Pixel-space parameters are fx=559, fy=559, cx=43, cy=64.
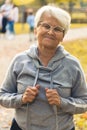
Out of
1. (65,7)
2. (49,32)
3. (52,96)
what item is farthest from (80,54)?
(65,7)

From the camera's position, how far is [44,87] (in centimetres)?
402

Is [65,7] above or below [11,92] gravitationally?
below

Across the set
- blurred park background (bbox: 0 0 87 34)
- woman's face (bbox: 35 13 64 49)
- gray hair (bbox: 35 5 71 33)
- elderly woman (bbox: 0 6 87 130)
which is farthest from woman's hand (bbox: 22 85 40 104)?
blurred park background (bbox: 0 0 87 34)

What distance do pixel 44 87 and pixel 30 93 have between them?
12cm

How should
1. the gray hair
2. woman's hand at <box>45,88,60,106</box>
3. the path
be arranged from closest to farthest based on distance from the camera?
woman's hand at <box>45,88,60,106</box>, the gray hair, the path

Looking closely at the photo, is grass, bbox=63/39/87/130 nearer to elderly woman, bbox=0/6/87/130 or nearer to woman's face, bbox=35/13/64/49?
elderly woman, bbox=0/6/87/130

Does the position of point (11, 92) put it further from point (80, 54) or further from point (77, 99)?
point (80, 54)

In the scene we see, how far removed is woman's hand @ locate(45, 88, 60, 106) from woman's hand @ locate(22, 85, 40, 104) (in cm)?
8

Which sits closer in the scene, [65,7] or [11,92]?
[11,92]

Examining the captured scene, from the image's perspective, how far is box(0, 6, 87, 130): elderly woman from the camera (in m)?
4.03

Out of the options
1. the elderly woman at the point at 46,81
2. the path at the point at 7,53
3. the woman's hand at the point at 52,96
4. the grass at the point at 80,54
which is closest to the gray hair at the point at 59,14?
the elderly woman at the point at 46,81

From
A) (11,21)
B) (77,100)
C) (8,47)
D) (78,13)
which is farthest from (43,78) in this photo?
(78,13)

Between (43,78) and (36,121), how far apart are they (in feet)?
1.04

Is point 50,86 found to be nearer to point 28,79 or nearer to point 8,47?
point 28,79
